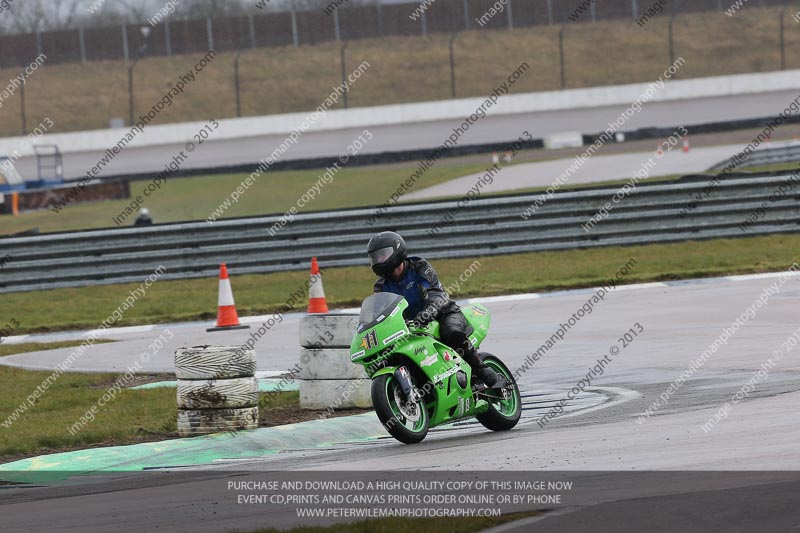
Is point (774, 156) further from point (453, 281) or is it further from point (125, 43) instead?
point (125, 43)

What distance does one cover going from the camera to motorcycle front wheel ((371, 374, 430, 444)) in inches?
335

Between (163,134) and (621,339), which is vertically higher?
(621,339)

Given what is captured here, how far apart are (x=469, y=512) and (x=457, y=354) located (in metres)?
3.26

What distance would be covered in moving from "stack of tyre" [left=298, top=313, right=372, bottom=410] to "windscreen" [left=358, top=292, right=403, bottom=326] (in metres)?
1.78

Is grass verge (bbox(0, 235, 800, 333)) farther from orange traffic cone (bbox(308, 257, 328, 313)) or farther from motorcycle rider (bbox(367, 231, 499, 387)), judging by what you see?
motorcycle rider (bbox(367, 231, 499, 387))

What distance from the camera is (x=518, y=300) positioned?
17.9 metres

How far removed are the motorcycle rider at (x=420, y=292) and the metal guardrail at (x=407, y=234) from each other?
11.7m

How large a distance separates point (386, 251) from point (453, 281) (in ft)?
35.5

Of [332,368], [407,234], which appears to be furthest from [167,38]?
[332,368]

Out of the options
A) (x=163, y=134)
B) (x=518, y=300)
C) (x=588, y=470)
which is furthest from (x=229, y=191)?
(x=588, y=470)

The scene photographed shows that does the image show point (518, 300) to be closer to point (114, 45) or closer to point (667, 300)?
point (667, 300)

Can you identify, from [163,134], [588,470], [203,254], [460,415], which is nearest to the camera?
[588,470]

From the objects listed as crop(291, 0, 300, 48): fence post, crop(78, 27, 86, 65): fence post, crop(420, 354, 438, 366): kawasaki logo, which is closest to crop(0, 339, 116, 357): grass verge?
crop(420, 354, 438, 366): kawasaki logo

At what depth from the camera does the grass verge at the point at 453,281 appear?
62.8 feet
